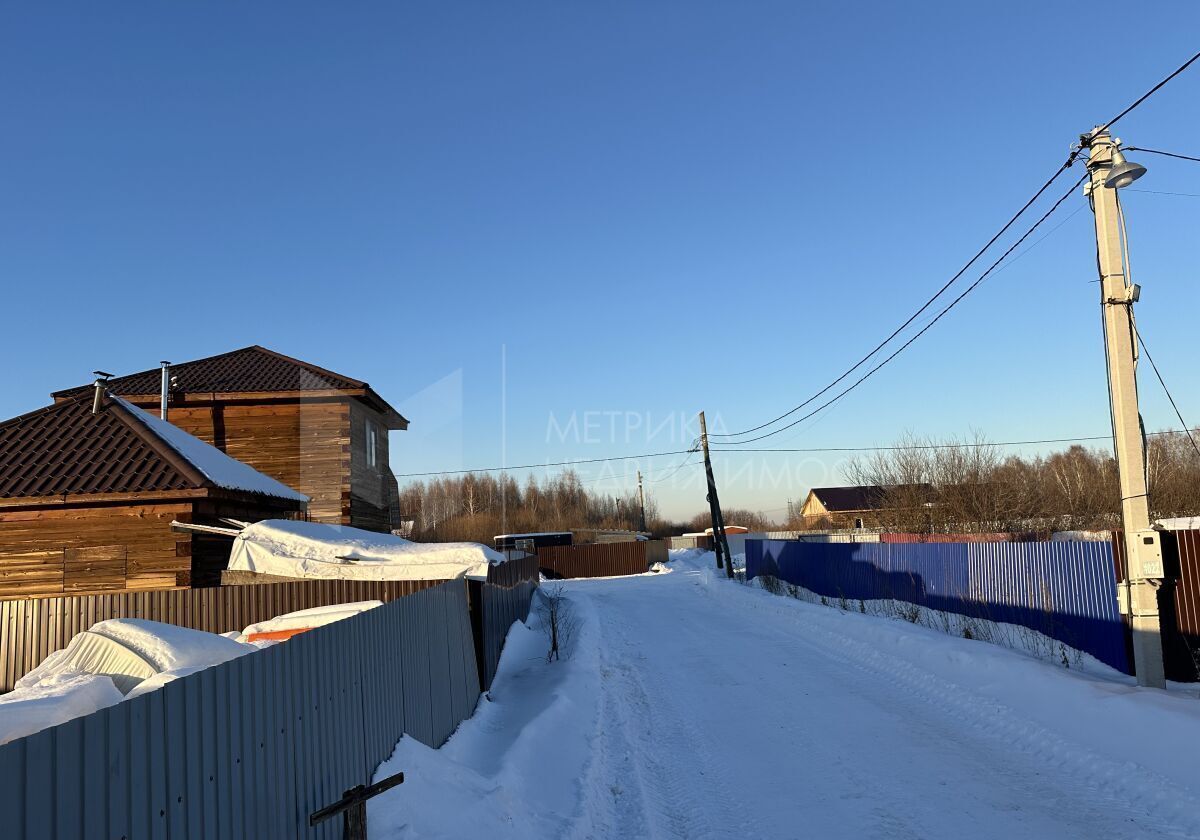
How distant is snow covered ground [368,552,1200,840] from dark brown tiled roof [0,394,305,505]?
786cm

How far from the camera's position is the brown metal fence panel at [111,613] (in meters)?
11.8

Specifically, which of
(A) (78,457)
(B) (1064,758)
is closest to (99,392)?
(A) (78,457)

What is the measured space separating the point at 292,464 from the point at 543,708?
17.2 m

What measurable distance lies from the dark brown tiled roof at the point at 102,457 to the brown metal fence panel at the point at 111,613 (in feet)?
10.4

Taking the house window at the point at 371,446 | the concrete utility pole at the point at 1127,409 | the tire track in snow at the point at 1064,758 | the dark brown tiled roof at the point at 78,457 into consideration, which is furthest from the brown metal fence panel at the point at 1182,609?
the house window at the point at 371,446

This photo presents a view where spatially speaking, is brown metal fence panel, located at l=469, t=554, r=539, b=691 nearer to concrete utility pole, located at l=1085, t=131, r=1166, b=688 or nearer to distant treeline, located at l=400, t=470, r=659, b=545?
concrete utility pole, located at l=1085, t=131, r=1166, b=688

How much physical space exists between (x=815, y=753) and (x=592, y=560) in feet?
125

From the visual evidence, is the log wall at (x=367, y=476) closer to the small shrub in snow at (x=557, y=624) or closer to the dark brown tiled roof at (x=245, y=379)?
the dark brown tiled roof at (x=245, y=379)

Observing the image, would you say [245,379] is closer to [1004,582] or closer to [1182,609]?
[1004,582]

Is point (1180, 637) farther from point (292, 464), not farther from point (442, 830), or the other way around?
point (292, 464)

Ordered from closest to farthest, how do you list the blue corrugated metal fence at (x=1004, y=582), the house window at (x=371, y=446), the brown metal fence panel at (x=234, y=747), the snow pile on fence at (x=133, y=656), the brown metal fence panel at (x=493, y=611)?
the brown metal fence panel at (x=234, y=747)
the snow pile on fence at (x=133, y=656)
the brown metal fence panel at (x=493, y=611)
the blue corrugated metal fence at (x=1004, y=582)
the house window at (x=371, y=446)

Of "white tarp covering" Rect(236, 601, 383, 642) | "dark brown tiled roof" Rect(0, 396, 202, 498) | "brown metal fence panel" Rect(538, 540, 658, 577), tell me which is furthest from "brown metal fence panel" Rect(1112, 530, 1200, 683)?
"brown metal fence panel" Rect(538, 540, 658, 577)

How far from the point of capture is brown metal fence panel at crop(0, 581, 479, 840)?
2.46 metres

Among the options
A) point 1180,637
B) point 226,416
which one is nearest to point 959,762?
point 1180,637
